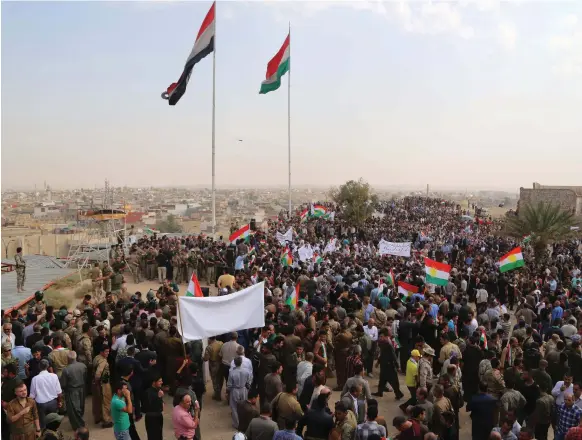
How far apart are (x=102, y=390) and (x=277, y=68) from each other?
2210 centimetres

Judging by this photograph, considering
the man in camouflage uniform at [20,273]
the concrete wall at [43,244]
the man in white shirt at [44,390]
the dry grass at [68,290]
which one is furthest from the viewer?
the concrete wall at [43,244]

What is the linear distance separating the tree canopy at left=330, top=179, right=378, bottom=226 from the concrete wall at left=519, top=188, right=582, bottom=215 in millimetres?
13414

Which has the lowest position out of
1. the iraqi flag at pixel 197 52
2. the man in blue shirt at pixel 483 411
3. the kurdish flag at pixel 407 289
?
the man in blue shirt at pixel 483 411

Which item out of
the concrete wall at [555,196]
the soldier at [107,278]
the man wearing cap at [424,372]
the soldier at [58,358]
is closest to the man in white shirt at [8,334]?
the soldier at [58,358]

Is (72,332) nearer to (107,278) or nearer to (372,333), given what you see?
(372,333)

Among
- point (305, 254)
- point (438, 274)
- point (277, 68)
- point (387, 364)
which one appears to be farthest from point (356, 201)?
point (387, 364)

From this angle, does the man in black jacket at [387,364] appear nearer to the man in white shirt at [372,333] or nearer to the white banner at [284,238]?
the man in white shirt at [372,333]

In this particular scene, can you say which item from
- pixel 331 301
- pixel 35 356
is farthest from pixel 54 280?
pixel 35 356

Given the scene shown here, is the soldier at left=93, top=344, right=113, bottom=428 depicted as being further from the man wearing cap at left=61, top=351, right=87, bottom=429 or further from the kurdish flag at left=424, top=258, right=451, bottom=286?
the kurdish flag at left=424, top=258, right=451, bottom=286

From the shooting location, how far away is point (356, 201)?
40.0 m

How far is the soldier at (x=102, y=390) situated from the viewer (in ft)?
26.2

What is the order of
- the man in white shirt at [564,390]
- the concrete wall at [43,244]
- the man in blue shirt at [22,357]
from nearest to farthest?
the man in white shirt at [564,390]
the man in blue shirt at [22,357]
the concrete wall at [43,244]

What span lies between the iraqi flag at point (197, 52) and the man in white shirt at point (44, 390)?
14.6m

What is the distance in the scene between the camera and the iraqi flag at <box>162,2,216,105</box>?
2023 cm
